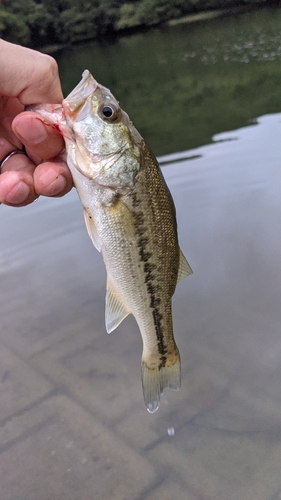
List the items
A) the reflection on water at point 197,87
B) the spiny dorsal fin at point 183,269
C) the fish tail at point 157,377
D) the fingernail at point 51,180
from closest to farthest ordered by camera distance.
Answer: the fingernail at point 51,180 → the spiny dorsal fin at point 183,269 → the fish tail at point 157,377 → the reflection on water at point 197,87

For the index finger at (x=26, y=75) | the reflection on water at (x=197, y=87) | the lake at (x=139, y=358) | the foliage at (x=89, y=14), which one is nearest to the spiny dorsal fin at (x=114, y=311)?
the index finger at (x=26, y=75)

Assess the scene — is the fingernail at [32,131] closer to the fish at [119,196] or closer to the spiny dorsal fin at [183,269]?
the fish at [119,196]

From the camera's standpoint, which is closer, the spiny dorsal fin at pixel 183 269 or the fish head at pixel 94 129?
the fish head at pixel 94 129

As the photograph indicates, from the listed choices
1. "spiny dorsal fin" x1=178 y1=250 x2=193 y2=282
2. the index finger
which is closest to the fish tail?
"spiny dorsal fin" x1=178 y1=250 x2=193 y2=282

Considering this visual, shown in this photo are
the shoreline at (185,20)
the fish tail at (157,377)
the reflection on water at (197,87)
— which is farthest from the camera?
the shoreline at (185,20)

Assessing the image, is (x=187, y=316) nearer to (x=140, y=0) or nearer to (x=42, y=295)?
(x=42, y=295)

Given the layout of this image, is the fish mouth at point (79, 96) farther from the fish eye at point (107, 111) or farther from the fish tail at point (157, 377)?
the fish tail at point (157, 377)

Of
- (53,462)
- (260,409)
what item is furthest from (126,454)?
(260,409)

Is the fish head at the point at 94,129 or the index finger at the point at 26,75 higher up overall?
the index finger at the point at 26,75

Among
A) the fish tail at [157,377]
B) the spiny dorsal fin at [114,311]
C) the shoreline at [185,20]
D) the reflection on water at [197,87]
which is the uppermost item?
the spiny dorsal fin at [114,311]
